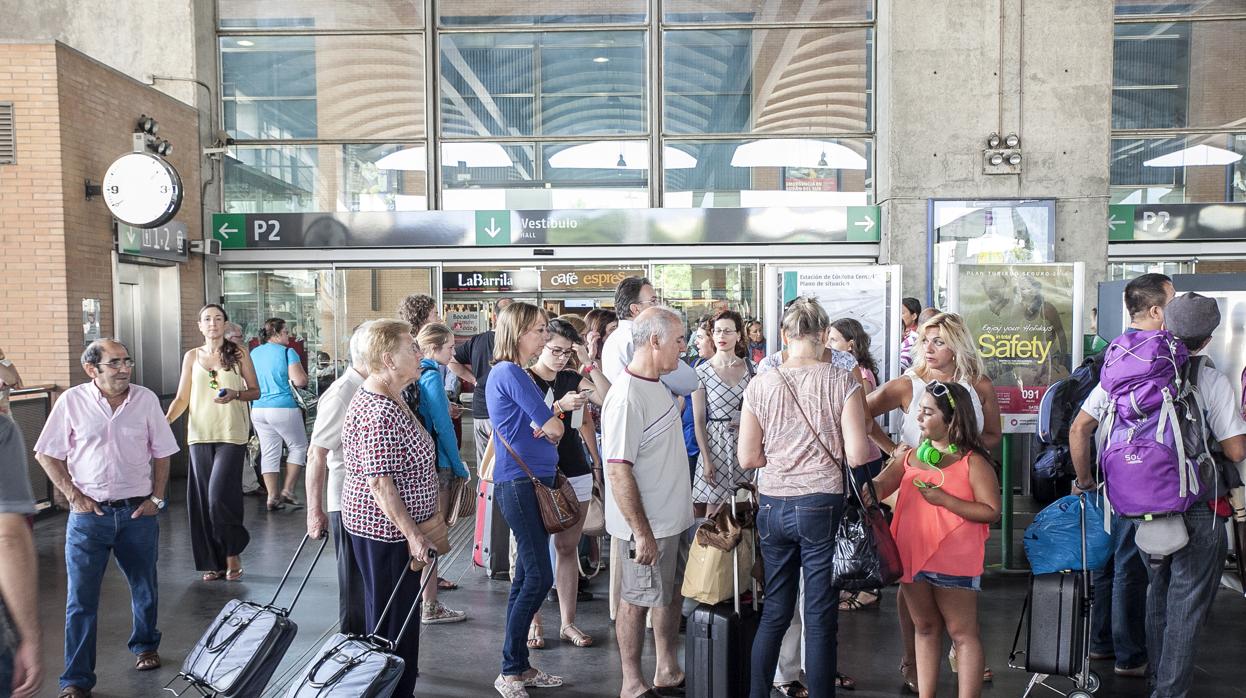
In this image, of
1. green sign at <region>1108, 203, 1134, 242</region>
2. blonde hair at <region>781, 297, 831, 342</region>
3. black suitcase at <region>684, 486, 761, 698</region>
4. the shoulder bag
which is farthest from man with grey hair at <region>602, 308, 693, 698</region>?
green sign at <region>1108, 203, 1134, 242</region>

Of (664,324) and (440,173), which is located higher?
(440,173)

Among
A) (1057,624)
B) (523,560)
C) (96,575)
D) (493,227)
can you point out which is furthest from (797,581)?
(493,227)

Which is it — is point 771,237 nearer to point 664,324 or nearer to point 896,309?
point 896,309

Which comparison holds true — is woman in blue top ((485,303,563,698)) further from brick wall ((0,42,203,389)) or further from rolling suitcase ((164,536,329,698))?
brick wall ((0,42,203,389))

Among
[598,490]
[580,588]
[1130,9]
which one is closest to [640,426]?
[598,490]

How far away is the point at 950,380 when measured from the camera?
4.59 m

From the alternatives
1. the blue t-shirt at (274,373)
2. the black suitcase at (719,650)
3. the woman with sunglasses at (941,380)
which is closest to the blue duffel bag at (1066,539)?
the woman with sunglasses at (941,380)

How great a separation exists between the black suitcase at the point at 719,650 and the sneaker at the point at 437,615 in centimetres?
219

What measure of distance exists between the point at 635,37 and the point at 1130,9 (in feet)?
22.8

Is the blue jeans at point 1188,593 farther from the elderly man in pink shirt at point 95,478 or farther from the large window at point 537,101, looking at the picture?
the large window at point 537,101

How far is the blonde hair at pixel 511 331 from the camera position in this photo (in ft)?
15.1

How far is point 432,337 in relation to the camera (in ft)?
17.5

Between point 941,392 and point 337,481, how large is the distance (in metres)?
2.85

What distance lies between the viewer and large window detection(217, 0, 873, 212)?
13344 millimetres
